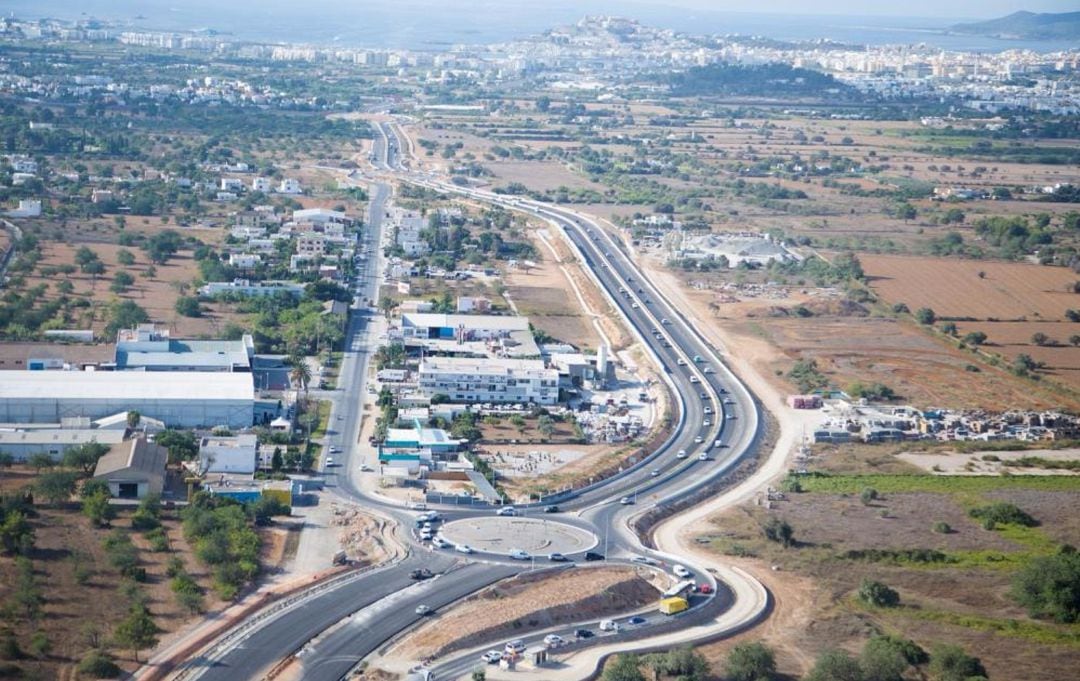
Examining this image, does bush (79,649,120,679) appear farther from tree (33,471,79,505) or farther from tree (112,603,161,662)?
tree (33,471,79,505)

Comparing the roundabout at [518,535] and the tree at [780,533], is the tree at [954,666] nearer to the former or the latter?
the tree at [780,533]

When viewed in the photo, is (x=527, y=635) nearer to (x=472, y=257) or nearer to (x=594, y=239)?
(x=472, y=257)

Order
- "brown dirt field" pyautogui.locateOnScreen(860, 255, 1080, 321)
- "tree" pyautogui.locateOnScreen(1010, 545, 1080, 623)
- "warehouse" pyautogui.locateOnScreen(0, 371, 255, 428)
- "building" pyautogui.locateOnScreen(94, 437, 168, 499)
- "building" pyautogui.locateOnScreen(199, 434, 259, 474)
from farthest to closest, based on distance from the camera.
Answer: "brown dirt field" pyautogui.locateOnScreen(860, 255, 1080, 321)
"warehouse" pyautogui.locateOnScreen(0, 371, 255, 428)
"building" pyautogui.locateOnScreen(199, 434, 259, 474)
"building" pyautogui.locateOnScreen(94, 437, 168, 499)
"tree" pyautogui.locateOnScreen(1010, 545, 1080, 623)

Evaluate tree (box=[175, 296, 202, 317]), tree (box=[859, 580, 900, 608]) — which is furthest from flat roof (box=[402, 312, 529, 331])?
tree (box=[859, 580, 900, 608])

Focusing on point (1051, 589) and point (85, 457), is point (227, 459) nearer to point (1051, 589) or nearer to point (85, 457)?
point (85, 457)

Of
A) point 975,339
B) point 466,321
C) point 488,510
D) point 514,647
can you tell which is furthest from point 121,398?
point 975,339

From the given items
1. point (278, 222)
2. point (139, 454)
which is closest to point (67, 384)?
point (139, 454)
